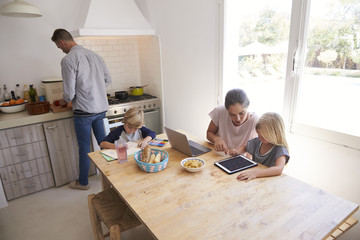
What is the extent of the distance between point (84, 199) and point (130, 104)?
1303mm

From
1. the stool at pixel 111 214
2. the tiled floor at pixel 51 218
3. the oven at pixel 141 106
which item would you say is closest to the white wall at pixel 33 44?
the oven at pixel 141 106

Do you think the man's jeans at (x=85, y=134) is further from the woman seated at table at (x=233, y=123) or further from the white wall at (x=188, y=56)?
the woman seated at table at (x=233, y=123)

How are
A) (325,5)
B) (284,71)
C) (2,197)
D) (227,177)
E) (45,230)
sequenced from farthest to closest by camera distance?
(2,197)
(45,230)
(284,71)
(325,5)
(227,177)

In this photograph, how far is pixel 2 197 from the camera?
2.64m

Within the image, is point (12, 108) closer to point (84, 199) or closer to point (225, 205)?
point (84, 199)

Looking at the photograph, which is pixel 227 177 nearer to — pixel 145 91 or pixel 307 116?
pixel 307 116

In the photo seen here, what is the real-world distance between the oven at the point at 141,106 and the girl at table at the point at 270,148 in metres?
1.89

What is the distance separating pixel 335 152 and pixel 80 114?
96.8 inches

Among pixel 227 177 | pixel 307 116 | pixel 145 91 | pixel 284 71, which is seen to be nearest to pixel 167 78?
pixel 145 91

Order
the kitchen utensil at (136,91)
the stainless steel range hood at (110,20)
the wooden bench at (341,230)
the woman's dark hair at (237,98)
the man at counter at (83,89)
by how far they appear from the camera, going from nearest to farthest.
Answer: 1. the wooden bench at (341,230)
2. the woman's dark hair at (237,98)
3. the man at counter at (83,89)
4. the stainless steel range hood at (110,20)
5. the kitchen utensil at (136,91)

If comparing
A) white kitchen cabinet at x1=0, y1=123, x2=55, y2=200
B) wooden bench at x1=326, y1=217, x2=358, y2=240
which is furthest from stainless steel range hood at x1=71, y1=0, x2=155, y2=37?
wooden bench at x1=326, y1=217, x2=358, y2=240

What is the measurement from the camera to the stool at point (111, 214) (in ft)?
5.04

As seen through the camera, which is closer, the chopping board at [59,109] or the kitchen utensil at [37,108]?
the kitchen utensil at [37,108]

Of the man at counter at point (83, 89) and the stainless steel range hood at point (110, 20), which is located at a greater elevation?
the stainless steel range hood at point (110, 20)
